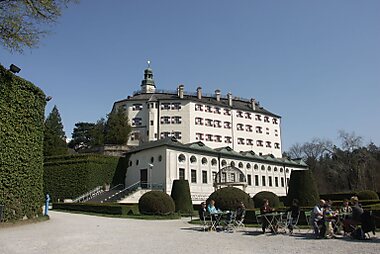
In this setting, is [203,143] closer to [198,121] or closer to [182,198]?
[198,121]

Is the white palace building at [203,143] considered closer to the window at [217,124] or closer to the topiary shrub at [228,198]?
the window at [217,124]

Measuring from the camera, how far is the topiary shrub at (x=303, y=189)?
2330 centimetres

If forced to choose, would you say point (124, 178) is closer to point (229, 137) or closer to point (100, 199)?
point (100, 199)

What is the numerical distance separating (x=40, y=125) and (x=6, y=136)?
3.39 metres

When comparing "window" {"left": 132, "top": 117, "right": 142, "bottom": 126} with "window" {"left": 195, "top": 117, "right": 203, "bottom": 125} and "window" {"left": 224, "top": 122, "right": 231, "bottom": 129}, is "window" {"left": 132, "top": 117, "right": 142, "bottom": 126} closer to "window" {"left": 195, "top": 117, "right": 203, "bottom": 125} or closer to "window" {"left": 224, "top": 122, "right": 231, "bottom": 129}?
"window" {"left": 195, "top": 117, "right": 203, "bottom": 125}

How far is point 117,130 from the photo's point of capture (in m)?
59.1

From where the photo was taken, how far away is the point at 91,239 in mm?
12414

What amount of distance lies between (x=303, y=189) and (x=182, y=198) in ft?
36.3

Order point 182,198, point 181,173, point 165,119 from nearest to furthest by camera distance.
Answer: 1. point 182,198
2. point 181,173
3. point 165,119

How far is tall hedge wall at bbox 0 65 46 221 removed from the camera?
57.4 feet

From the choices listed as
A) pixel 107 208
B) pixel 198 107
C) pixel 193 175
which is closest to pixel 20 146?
pixel 107 208

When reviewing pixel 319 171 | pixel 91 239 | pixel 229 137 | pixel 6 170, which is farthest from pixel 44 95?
pixel 319 171

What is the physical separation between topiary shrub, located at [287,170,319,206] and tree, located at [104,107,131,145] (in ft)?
129

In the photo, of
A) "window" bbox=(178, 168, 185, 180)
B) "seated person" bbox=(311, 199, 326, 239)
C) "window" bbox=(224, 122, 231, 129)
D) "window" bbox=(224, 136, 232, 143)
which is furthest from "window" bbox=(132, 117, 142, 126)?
"seated person" bbox=(311, 199, 326, 239)
